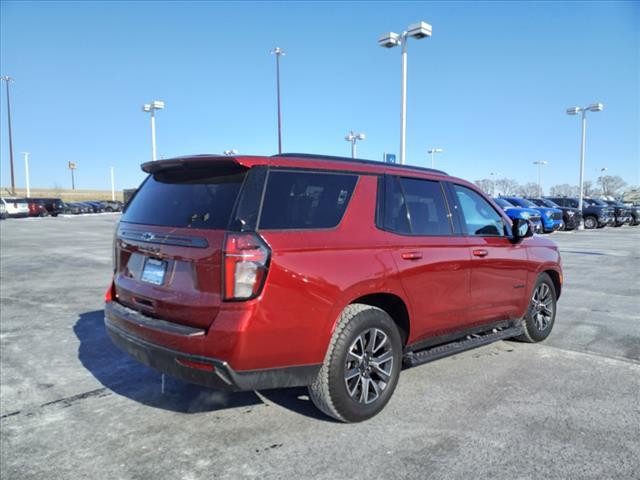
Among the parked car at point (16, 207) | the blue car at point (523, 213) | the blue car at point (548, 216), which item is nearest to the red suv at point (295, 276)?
the blue car at point (523, 213)

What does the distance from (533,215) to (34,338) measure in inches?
866

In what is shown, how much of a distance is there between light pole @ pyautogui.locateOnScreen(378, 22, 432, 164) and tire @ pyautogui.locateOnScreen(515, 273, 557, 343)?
925 cm

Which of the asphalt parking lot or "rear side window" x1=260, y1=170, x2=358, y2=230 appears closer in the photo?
the asphalt parking lot

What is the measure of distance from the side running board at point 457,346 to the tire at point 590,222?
29.3m

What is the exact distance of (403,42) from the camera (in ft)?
46.8

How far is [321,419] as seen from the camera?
3531 mm

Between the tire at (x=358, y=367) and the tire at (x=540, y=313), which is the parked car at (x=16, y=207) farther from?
the tire at (x=358, y=367)

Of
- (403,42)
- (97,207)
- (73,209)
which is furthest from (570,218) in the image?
(97,207)

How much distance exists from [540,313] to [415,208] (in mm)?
2487

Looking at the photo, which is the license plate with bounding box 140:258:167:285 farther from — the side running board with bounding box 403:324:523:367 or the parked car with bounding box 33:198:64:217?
the parked car with bounding box 33:198:64:217

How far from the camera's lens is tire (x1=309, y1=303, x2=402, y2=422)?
10.7ft

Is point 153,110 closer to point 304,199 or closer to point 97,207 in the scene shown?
point 304,199

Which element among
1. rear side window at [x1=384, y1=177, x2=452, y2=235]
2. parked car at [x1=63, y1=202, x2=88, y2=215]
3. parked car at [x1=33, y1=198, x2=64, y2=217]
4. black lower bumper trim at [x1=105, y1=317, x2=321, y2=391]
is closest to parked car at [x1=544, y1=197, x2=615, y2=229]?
rear side window at [x1=384, y1=177, x2=452, y2=235]

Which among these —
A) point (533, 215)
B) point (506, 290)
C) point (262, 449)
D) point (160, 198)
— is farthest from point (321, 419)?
point (533, 215)
